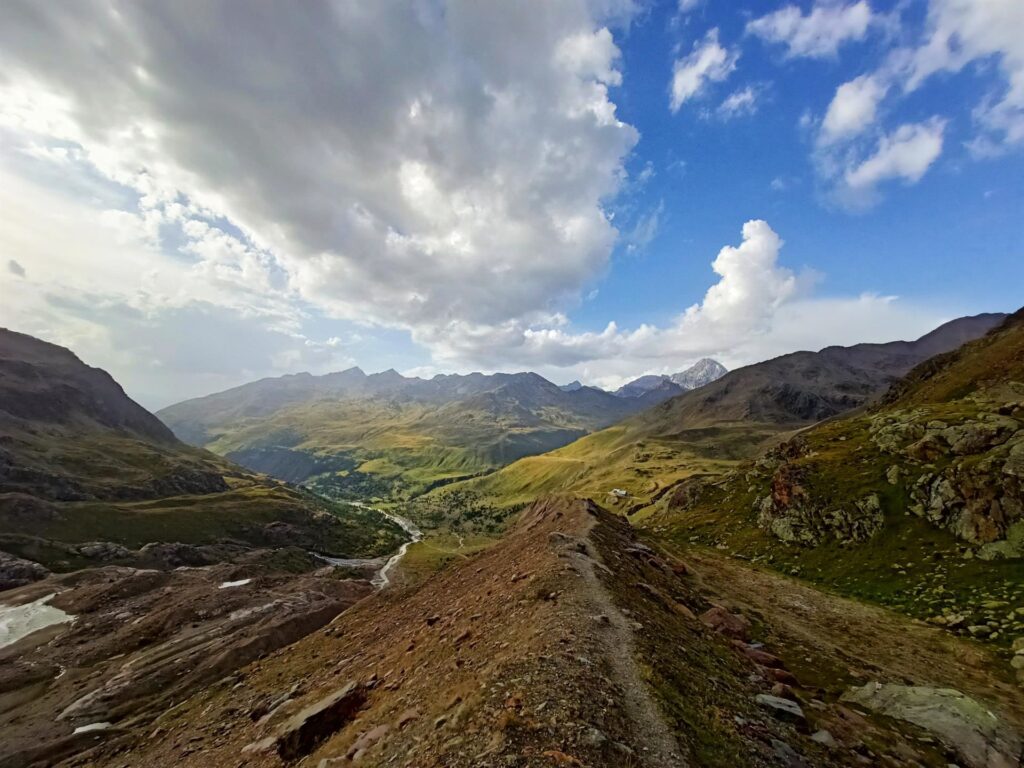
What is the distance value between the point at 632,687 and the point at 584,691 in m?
2.18

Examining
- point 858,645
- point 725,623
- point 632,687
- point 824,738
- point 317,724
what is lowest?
point 858,645

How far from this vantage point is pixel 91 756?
34844 millimetres

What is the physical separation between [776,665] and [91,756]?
48.7 metres

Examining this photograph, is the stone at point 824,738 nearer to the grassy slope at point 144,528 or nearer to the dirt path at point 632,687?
the dirt path at point 632,687

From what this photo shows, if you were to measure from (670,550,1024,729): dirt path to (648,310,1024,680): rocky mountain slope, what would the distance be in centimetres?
254

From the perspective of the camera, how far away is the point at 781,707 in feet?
58.5

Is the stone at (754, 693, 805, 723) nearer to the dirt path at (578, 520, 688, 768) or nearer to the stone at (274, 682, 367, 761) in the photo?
the dirt path at (578, 520, 688, 768)

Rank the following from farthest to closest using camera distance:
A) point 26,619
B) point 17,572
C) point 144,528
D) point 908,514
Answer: point 144,528, point 17,572, point 26,619, point 908,514

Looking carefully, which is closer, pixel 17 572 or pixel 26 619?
pixel 26 619

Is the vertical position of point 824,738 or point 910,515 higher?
point 824,738

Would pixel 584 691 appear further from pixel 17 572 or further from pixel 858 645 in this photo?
pixel 17 572

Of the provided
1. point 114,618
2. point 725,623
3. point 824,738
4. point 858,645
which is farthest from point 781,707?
Answer: point 114,618

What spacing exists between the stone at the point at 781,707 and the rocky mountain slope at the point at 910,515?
79.9ft

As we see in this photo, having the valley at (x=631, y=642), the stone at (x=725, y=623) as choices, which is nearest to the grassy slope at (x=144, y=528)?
the valley at (x=631, y=642)
